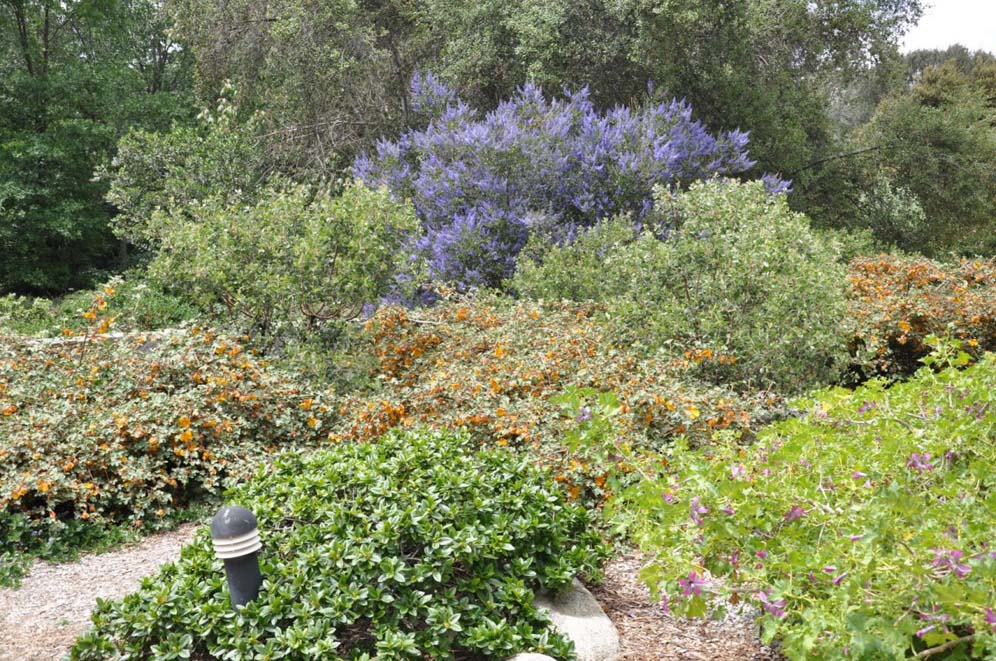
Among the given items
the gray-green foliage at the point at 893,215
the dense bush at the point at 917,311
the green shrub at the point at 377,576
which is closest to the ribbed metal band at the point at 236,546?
the green shrub at the point at 377,576

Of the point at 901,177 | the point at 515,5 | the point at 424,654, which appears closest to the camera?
the point at 424,654

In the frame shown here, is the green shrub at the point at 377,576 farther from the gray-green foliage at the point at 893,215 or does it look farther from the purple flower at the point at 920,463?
Result: the gray-green foliage at the point at 893,215

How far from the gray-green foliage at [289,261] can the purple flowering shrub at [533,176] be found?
2.16 m

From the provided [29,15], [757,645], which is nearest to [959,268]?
[757,645]

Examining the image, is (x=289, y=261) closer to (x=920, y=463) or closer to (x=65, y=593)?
(x=65, y=593)

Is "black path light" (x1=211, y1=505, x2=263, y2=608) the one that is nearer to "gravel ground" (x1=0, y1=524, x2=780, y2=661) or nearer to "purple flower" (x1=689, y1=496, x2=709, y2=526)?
"gravel ground" (x1=0, y1=524, x2=780, y2=661)

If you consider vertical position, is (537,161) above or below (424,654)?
above

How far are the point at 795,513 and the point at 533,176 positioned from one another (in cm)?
735

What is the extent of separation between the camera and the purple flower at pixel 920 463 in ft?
7.77

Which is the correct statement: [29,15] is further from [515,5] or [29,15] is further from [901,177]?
[901,177]

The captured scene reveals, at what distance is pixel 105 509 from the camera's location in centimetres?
461

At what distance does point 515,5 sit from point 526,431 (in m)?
9.53

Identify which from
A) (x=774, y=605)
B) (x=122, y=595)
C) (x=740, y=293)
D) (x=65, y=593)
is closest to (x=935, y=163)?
(x=740, y=293)

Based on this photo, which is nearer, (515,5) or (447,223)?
(447,223)
